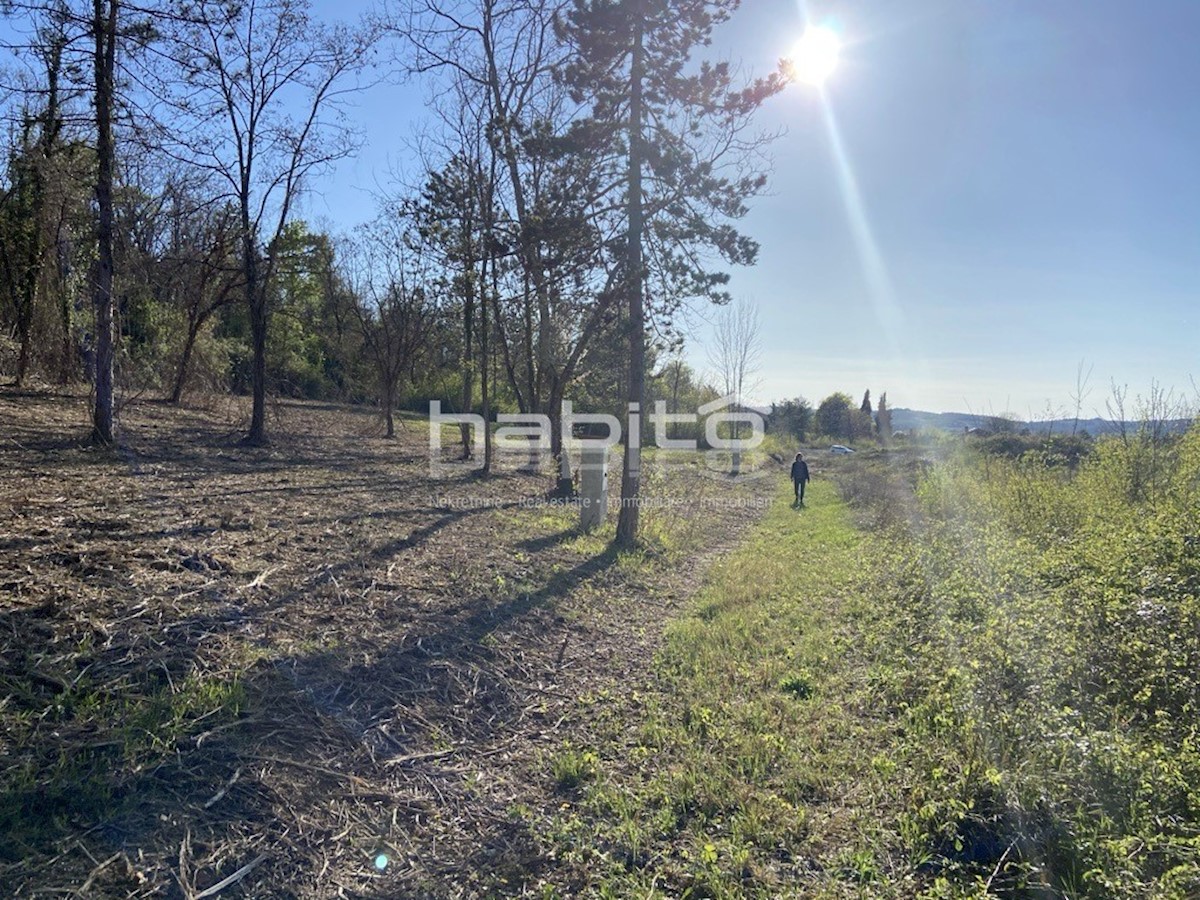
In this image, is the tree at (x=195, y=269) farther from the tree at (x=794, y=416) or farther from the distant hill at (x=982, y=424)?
the tree at (x=794, y=416)

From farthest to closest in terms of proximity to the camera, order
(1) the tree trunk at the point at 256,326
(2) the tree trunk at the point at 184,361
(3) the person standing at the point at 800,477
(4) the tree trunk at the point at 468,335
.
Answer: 1. (3) the person standing at the point at 800,477
2. (2) the tree trunk at the point at 184,361
3. (4) the tree trunk at the point at 468,335
4. (1) the tree trunk at the point at 256,326

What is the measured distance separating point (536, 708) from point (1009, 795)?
288 centimetres

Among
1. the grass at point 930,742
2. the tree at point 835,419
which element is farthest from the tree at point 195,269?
the tree at point 835,419

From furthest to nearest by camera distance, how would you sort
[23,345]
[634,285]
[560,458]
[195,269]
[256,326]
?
[195,269] → [560,458] → [23,345] → [256,326] → [634,285]

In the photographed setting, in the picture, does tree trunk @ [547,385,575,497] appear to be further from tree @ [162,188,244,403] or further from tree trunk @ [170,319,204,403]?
tree trunk @ [170,319,204,403]

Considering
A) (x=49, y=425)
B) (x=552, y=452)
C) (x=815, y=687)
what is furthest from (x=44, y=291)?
(x=815, y=687)

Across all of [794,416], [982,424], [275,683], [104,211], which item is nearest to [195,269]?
[104,211]

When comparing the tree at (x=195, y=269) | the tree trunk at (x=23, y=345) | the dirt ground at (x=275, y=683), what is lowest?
the dirt ground at (x=275, y=683)

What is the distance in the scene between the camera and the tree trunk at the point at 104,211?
27.5 ft

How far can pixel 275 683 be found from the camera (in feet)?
12.6

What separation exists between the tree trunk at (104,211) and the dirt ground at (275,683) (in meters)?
0.80
